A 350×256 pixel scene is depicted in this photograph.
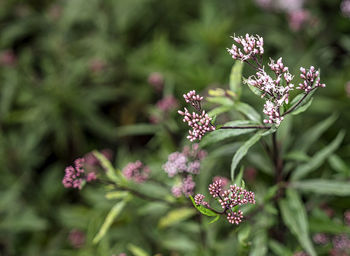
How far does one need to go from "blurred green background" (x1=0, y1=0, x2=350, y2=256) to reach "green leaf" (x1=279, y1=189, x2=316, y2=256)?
50.3 inches

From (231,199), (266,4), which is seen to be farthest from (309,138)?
(266,4)

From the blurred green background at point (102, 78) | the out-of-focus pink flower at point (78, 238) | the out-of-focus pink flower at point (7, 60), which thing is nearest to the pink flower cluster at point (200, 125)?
the blurred green background at point (102, 78)

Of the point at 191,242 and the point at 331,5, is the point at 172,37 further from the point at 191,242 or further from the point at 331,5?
the point at 191,242

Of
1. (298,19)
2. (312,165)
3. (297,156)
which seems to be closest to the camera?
(297,156)

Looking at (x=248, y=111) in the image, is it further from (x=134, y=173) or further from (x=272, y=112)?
(x=134, y=173)

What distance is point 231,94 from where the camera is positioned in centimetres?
229

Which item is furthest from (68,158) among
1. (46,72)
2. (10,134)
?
(46,72)

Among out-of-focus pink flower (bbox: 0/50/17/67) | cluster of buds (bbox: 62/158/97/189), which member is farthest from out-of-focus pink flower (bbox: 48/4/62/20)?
cluster of buds (bbox: 62/158/97/189)

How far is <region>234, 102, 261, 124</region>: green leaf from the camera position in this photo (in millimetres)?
2143

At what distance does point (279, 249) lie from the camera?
2.61 meters

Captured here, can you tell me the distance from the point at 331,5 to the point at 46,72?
3.87 metres

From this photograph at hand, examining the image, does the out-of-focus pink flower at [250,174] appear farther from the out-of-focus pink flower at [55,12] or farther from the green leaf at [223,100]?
the out-of-focus pink flower at [55,12]

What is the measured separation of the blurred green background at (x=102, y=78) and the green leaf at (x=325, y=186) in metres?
1.05

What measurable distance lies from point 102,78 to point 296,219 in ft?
10.7
